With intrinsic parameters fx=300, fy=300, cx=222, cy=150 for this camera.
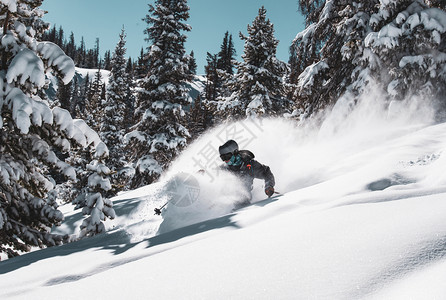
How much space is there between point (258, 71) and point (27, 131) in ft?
51.9

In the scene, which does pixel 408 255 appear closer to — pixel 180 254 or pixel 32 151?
pixel 180 254

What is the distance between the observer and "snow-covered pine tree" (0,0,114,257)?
194 inches

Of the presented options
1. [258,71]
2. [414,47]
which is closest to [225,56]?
[258,71]

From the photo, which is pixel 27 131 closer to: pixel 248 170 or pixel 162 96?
pixel 248 170

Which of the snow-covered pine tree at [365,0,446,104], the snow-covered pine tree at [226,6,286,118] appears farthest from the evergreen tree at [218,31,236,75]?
the snow-covered pine tree at [365,0,446,104]

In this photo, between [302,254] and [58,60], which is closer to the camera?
[302,254]

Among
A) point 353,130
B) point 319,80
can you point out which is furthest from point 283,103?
point 353,130

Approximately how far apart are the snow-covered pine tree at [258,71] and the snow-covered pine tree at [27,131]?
13795 millimetres

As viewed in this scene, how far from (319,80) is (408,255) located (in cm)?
1038

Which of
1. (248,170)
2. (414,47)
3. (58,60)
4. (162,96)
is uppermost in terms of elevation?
(162,96)

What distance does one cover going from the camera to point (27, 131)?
4.69m

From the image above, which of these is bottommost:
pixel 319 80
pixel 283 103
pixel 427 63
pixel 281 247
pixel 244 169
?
pixel 281 247

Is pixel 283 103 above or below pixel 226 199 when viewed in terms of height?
above

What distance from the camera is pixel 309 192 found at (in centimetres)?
410
